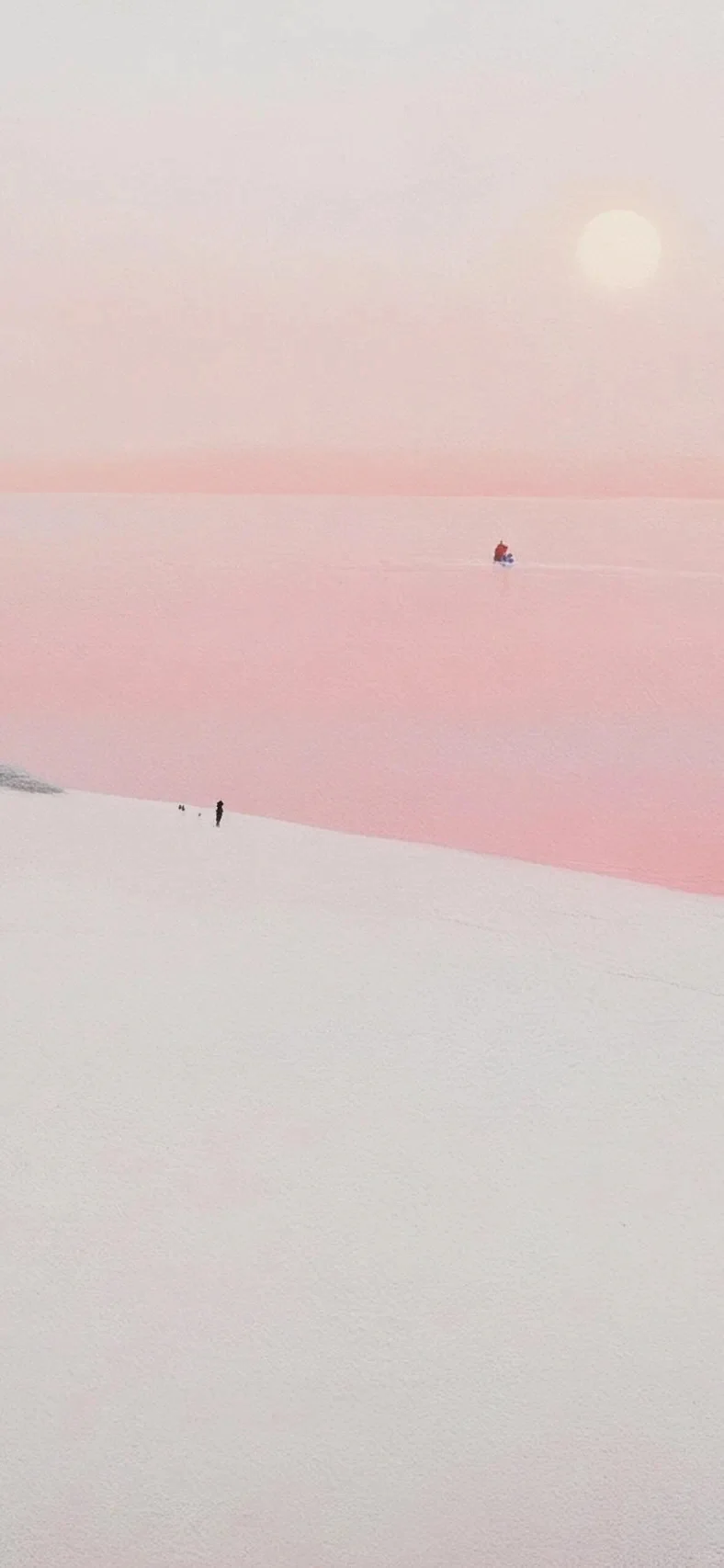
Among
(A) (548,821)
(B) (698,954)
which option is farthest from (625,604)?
(B) (698,954)

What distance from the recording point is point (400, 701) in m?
26.1

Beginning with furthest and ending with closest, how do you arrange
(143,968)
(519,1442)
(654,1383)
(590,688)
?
(590,688) < (143,968) < (654,1383) < (519,1442)

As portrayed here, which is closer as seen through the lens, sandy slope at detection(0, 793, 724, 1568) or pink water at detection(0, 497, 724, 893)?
sandy slope at detection(0, 793, 724, 1568)

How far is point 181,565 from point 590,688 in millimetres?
37162

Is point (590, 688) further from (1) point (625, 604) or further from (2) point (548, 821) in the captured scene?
(1) point (625, 604)

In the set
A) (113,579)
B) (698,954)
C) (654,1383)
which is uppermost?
(113,579)

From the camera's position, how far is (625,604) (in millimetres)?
46531

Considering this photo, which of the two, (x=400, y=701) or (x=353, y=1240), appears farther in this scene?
(x=400, y=701)

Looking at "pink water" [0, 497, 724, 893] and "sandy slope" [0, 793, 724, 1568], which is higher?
"pink water" [0, 497, 724, 893]

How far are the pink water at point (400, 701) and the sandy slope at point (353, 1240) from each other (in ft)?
21.3

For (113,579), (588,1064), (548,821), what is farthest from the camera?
(113,579)

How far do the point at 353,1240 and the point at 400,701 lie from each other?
20597 millimetres

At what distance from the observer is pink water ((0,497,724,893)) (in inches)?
679

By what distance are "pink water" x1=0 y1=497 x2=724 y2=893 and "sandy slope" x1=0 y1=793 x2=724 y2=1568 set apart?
650 centimetres
